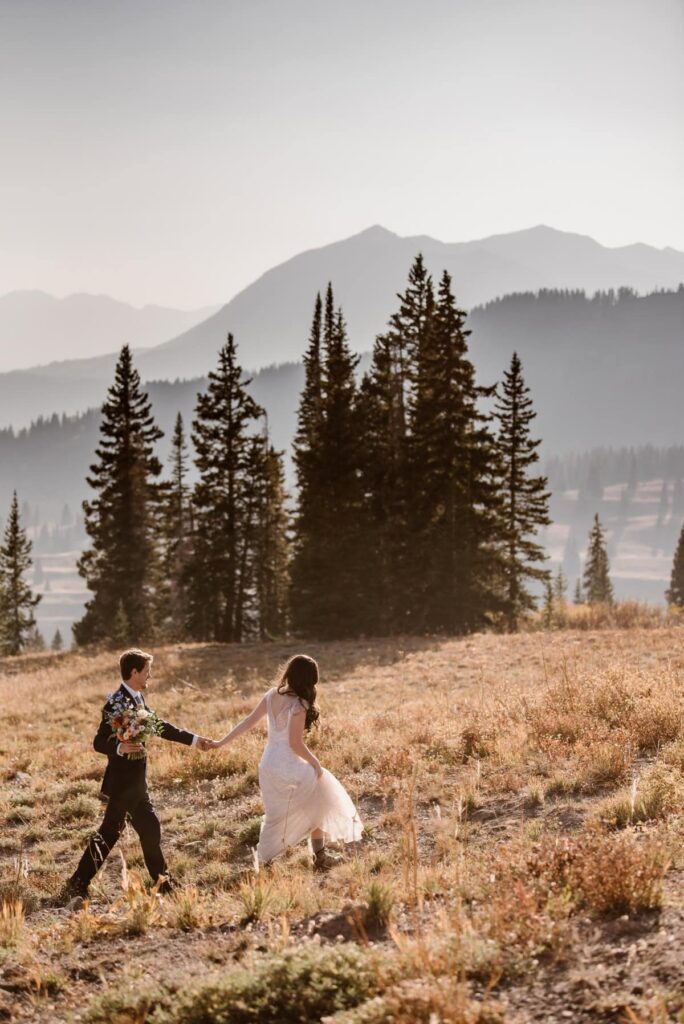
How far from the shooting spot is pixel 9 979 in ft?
17.4

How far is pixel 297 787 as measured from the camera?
764cm

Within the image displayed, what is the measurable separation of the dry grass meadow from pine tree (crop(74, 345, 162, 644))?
28585mm

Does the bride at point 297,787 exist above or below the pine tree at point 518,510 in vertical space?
below

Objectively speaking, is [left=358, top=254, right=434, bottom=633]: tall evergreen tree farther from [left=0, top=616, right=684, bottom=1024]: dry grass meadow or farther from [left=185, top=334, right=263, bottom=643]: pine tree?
[left=0, top=616, right=684, bottom=1024]: dry grass meadow

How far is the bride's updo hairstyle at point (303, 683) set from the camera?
7.78 meters

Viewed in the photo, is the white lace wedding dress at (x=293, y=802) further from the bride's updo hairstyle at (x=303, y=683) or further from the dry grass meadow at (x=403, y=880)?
the dry grass meadow at (x=403, y=880)

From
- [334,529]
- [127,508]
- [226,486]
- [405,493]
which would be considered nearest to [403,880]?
[334,529]

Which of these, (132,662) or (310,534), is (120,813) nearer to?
(132,662)

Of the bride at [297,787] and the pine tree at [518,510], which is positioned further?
the pine tree at [518,510]

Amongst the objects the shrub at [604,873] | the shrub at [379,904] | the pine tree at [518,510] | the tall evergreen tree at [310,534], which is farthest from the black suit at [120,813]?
the pine tree at [518,510]

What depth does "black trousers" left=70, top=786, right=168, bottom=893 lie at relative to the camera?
7324mm

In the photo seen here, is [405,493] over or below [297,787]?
over

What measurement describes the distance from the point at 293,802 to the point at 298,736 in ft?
2.03

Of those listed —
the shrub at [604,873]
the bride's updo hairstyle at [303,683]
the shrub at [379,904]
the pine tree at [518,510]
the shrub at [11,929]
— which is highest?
the pine tree at [518,510]
